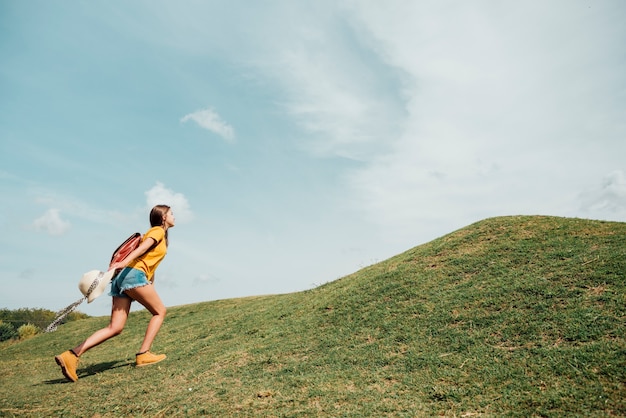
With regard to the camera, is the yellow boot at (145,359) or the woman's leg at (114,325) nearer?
the woman's leg at (114,325)

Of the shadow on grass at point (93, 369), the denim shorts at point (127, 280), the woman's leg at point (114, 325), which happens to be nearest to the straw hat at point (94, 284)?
the denim shorts at point (127, 280)

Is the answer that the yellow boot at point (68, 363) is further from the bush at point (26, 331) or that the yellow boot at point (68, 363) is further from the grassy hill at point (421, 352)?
the bush at point (26, 331)

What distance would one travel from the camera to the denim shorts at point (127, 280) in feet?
17.9

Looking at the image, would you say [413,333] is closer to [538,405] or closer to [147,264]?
[538,405]

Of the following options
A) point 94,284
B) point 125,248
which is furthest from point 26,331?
point 125,248

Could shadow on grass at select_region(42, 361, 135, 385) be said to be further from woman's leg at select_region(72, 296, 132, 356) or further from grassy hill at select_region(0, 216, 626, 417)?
woman's leg at select_region(72, 296, 132, 356)

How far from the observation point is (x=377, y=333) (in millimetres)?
5707

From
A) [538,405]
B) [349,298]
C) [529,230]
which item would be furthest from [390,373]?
[529,230]

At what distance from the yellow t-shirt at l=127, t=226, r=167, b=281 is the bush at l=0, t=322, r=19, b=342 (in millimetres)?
14362

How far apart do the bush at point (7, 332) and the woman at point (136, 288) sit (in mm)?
13470

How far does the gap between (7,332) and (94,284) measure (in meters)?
14.3

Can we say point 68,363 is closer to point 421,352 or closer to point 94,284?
point 94,284

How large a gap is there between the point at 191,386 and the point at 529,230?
728cm

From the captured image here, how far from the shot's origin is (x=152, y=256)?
5.69 m
